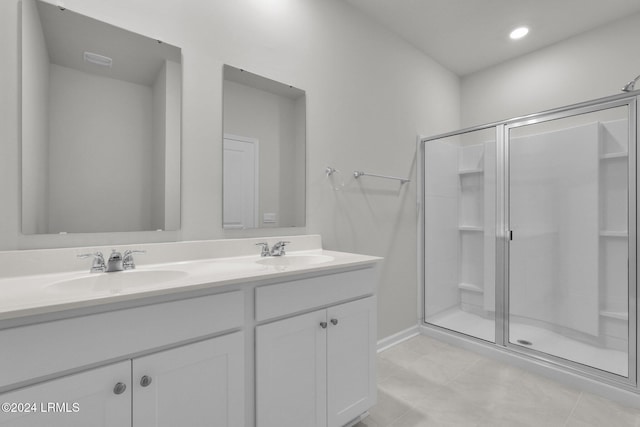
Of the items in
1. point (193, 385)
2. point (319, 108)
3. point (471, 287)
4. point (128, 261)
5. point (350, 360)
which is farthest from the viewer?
point (471, 287)

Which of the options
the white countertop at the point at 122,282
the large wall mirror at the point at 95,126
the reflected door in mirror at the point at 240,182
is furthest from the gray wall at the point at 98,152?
the reflected door in mirror at the point at 240,182

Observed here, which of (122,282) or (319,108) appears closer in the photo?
(122,282)

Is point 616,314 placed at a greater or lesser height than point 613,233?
lesser

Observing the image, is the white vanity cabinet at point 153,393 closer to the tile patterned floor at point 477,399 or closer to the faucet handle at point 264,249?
the faucet handle at point 264,249

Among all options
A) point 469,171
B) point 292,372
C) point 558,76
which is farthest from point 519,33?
point 292,372

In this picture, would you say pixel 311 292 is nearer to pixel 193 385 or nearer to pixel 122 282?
pixel 193 385

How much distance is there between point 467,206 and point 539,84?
137 centimetres

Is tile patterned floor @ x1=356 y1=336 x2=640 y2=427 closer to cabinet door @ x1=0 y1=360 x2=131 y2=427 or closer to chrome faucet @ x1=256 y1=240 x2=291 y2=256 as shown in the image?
chrome faucet @ x1=256 y1=240 x2=291 y2=256

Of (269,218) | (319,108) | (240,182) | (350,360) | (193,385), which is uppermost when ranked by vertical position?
(319,108)

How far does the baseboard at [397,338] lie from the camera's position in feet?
7.61

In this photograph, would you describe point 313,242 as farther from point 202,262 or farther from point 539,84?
point 539,84

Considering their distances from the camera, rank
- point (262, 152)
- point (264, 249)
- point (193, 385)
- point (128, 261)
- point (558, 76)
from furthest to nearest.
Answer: point (558, 76)
point (262, 152)
point (264, 249)
point (128, 261)
point (193, 385)

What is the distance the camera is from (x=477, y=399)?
1691mm

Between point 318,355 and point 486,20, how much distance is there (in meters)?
2.69
